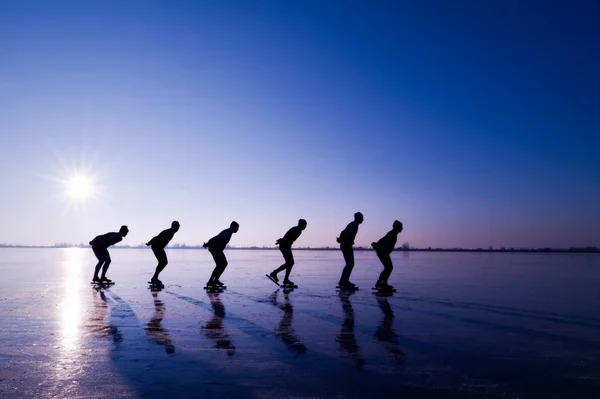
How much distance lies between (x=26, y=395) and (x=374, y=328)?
165 inches

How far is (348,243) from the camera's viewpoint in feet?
37.1

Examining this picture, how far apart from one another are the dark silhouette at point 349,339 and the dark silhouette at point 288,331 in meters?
0.52

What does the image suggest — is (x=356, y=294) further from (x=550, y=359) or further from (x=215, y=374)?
(x=215, y=374)

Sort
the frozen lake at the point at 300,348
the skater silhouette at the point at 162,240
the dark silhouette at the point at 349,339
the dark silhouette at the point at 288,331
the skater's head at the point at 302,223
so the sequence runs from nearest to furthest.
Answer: the frozen lake at the point at 300,348 < the dark silhouette at the point at 349,339 < the dark silhouette at the point at 288,331 < the skater's head at the point at 302,223 < the skater silhouette at the point at 162,240

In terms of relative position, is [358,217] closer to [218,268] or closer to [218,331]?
[218,268]

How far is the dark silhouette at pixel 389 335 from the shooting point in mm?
4406

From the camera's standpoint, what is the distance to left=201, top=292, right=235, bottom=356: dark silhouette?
15.6ft

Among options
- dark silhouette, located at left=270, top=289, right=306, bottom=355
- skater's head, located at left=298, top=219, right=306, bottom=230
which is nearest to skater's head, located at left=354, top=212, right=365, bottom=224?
skater's head, located at left=298, top=219, right=306, bottom=230

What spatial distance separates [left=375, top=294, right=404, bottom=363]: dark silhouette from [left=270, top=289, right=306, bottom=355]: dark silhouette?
3.27 feet

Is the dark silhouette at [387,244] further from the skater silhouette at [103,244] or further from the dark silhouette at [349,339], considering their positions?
the skater silhouette at [103,244]

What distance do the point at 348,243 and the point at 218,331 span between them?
6.22 m

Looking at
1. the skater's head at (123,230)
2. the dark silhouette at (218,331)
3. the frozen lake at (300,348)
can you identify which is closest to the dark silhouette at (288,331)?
the frozen lake at (300,348)

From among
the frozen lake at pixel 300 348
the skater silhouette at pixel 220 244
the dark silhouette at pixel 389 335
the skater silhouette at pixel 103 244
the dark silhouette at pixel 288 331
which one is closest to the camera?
the frozen lake at pixel 300 348

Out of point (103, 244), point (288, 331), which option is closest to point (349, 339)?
point (288, 331)
